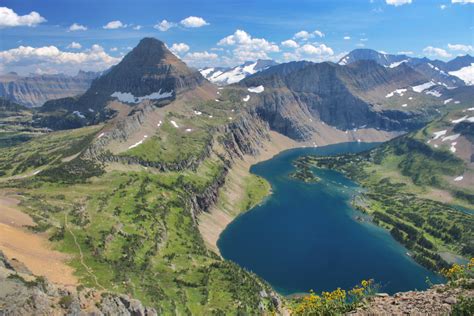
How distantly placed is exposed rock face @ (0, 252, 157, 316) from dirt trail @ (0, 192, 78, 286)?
15.3 m

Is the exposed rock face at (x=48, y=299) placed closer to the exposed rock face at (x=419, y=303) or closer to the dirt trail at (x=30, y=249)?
the dirt trail at (x=30, y=249)

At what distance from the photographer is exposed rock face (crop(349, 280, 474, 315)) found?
1490 inches

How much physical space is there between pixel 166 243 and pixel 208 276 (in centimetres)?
3275

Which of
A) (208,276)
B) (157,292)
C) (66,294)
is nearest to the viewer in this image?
(66,294)

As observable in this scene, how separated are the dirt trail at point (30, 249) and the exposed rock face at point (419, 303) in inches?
3369

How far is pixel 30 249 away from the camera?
11950cm


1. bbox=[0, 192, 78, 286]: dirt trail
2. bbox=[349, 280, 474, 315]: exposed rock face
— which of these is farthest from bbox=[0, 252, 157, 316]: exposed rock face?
bbox=[349, 280, 474, 315]: exposed rock face

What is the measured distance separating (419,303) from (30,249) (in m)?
111

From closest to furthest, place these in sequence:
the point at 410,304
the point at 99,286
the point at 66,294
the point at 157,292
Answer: the point at 410,304 → the point at 66,294 → the point at 99,286 → the point at 157,292

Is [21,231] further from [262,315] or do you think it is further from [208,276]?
[262,315]

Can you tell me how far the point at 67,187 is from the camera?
186750 millimetres

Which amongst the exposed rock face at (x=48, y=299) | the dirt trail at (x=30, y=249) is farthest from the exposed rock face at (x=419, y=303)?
the dirt trail at (x=30, y=249)

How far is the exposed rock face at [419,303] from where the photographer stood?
37844mm

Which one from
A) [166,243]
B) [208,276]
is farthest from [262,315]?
[166,243]
